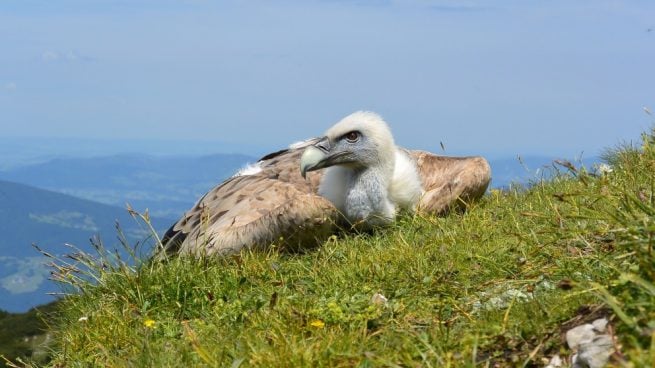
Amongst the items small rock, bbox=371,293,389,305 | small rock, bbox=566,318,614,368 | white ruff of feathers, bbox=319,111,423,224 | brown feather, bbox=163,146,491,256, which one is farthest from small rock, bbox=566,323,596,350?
white ruff of feathers, bbox=319,111,423,224

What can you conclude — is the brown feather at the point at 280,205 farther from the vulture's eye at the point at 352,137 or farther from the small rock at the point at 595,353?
the small rock at the point at 595,353

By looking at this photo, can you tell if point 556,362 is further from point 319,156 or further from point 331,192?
point 331,192

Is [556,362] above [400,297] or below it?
above

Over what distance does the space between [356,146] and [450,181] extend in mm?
1291

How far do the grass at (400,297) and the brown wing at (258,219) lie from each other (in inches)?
13.4

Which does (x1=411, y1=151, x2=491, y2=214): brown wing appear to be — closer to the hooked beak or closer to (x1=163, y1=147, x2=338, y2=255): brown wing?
the hooked beak

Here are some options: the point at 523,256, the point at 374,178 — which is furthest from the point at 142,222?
the point at 523,256

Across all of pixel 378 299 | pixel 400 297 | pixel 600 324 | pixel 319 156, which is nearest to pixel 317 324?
pixel 378 299

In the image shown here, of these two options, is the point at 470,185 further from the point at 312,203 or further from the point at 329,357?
the point at 329,357

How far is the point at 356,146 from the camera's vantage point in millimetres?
10695

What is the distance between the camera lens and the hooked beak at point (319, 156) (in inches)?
407

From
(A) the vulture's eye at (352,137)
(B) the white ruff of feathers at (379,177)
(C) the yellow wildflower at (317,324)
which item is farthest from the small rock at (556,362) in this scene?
(A) the vulture's eye at (352,137)

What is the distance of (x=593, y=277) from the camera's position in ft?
18.0

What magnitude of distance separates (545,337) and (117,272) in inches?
184
